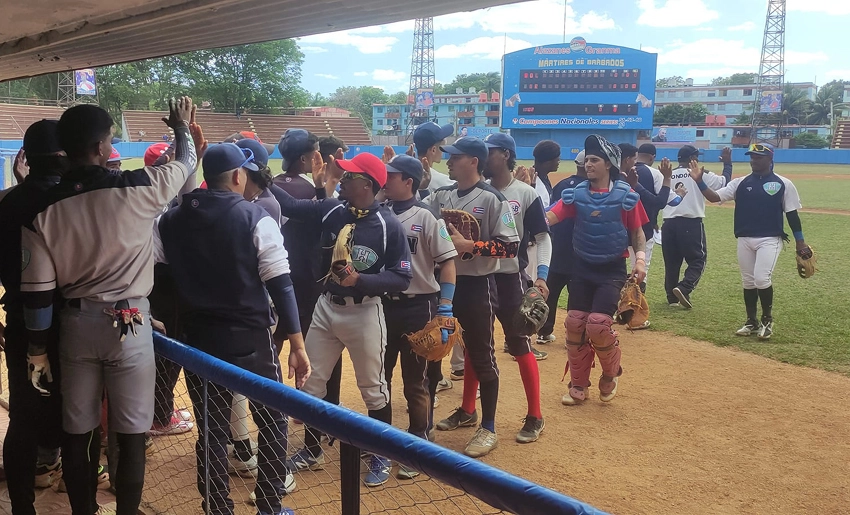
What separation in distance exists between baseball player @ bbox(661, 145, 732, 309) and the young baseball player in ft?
14.2

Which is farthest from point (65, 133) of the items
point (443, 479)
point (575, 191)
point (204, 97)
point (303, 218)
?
point (204, 97)

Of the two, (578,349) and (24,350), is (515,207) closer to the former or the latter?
(578,349)

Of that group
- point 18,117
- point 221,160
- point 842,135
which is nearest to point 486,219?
point 221,160

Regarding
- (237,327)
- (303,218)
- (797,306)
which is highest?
(303,218)

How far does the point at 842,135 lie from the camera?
57.4 m

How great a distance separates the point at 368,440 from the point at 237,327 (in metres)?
1.48

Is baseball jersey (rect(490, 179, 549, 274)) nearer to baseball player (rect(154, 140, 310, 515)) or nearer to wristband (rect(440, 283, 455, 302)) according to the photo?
wristband (rect(440, 283, 455, 302))

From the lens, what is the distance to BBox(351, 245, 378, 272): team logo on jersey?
3623 mm

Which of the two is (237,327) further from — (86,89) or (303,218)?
(86,89)

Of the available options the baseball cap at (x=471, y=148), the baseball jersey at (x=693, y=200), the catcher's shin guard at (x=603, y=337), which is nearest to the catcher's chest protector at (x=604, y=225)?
the catcher's shin guard at (x=603, y=337)

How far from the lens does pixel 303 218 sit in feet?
14.1

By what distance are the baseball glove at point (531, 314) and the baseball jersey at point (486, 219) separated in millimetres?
301

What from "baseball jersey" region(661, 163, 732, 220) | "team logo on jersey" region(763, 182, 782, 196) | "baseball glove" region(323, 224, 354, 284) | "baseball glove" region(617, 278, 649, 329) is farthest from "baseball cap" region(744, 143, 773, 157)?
"baseball glove" region(323, 224, 354, 284)

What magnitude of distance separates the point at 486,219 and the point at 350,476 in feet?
8.87
